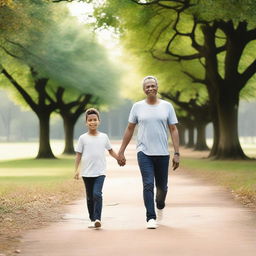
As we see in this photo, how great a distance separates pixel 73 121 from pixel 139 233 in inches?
1744

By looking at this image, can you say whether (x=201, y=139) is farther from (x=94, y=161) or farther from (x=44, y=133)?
(x=94, y=161)

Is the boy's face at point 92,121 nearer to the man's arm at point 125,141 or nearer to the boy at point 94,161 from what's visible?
the boy at point 94,161

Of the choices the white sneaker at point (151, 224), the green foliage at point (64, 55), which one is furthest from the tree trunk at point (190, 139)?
the white sneaker at point (151, 224)

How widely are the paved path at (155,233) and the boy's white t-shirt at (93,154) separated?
2.76 feet

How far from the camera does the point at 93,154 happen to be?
9500 mm

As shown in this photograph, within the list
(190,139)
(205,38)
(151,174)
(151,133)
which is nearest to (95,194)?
(151,174)

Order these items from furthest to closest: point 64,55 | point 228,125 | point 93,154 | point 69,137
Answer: point 69,137 < point 64,55 < point 228,125 < point 93,154

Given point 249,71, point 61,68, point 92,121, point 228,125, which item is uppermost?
point 61,68

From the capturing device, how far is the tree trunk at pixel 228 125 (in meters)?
33.5

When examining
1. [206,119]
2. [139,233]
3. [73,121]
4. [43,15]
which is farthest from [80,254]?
[206,119]

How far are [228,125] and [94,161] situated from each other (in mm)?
24927

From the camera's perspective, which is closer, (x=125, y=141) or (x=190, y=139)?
(x=125, y=141)

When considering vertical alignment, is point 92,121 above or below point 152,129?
above

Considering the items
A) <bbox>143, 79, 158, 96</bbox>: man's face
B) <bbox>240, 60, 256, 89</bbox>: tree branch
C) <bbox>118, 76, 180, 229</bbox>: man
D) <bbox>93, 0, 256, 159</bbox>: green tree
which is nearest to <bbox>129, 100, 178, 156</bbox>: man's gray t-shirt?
<bbox>118, 76, 180, 229</bbox>: man
